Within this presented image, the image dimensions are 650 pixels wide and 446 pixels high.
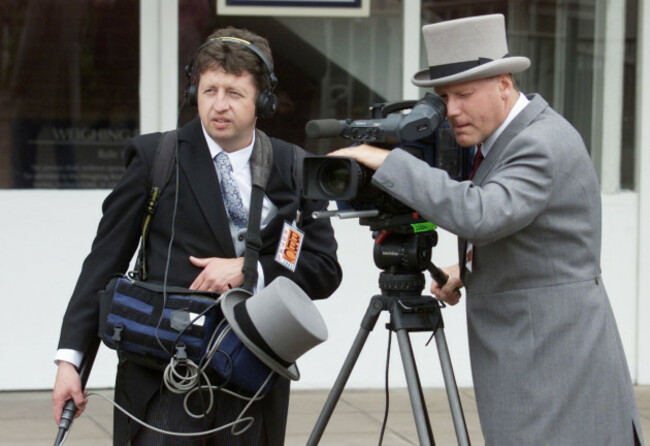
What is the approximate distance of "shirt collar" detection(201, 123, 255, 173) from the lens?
10.2 feet

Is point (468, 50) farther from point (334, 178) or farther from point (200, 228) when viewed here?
point (200, 228)

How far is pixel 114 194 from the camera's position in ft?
9.91

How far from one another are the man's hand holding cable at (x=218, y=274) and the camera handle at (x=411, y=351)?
38 centimetres

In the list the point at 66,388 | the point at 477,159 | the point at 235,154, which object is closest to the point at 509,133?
the point at 477,159

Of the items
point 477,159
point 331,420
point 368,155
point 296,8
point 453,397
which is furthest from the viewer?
point 296,8

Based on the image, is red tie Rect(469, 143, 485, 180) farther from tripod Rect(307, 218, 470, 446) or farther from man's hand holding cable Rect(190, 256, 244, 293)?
man's hand holding cable Rect(190, 256, 244, 293)

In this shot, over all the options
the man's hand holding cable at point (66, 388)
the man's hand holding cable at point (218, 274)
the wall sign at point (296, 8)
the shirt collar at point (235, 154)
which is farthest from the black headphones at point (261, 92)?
the wall sign at point (296, 8)

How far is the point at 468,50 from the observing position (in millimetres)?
2803

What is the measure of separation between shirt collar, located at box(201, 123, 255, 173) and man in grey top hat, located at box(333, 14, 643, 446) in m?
0.45

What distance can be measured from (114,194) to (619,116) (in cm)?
397

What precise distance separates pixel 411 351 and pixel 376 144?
1.88 feet

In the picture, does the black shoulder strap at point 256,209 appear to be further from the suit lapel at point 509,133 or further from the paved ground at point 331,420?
the paved ground at point 331,420

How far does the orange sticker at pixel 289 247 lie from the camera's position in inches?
118

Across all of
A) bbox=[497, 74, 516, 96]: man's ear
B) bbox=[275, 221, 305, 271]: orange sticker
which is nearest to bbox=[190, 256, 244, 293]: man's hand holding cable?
bbox=[275, 221, 305, 271]: orange sticker
